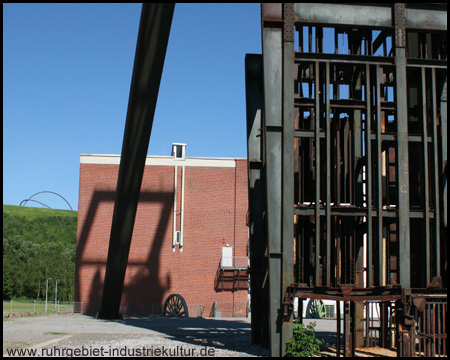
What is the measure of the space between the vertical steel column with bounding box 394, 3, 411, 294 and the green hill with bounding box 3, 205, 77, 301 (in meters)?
55.0

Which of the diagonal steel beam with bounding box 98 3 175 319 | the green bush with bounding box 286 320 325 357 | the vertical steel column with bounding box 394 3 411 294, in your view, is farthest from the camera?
the vertical steel column with bounding box 394 3 411 294

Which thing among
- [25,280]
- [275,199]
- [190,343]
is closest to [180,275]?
[190,343]

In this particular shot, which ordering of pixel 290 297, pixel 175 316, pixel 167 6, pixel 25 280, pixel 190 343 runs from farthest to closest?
1. pixel 25 280
2. pixel 175 316
3. pixel 190 343
4. pixel 290 297
5. pixel 167 6

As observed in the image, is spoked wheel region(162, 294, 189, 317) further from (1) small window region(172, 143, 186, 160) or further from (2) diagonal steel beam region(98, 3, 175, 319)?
(2) diagonal steel beam region(98, 3, 175, 319)

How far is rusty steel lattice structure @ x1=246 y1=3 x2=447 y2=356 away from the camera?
14617mm

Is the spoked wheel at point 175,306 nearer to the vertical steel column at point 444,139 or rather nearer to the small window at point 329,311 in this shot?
the small window at point 329,311

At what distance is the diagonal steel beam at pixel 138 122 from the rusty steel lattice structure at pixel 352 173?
2.99 meters

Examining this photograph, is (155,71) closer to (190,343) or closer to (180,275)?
(190,343)

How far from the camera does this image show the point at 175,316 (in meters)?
35.4

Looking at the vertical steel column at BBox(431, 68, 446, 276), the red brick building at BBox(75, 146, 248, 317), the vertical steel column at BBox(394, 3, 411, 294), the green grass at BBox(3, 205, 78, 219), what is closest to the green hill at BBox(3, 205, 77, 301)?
the green grass at BBox(3, 205, 78, 219)

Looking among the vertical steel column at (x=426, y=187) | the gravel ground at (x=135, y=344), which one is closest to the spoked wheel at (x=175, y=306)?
the gravel ground at (x=135, y=344)

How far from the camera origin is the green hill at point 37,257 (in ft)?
217

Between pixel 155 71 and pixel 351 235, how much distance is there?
6.70m

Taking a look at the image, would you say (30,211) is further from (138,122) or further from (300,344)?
(300,344)
